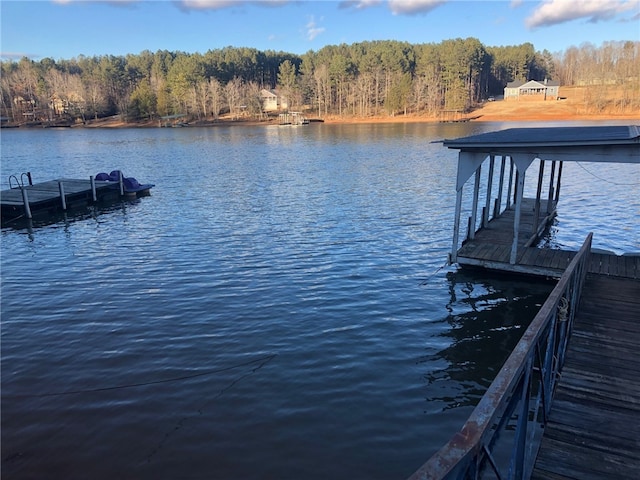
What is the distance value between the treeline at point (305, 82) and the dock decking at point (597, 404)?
352 feet

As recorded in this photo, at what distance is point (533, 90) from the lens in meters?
121

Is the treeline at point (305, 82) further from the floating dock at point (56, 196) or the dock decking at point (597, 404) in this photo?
the dock decking at point (597, 404)

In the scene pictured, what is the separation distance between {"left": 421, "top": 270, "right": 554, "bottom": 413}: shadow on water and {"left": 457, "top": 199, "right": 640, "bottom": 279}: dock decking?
578 millimetres

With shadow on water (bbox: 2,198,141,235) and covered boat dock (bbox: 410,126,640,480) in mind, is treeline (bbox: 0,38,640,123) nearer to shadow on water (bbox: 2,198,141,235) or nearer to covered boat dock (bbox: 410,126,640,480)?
shadow on water (bbox: 2,198,141,235)

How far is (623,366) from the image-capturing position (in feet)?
20.5

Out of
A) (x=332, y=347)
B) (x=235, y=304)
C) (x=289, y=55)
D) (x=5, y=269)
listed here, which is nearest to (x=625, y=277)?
(x=332, y=347)

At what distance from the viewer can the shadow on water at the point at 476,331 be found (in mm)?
8484

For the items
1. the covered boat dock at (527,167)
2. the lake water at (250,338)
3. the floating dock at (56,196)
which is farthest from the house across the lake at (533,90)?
the covered boat dock at (527,167)

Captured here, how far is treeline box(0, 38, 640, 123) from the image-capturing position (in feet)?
374

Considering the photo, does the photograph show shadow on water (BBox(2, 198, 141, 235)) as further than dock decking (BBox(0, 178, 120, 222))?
No

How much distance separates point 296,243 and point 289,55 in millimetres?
152251

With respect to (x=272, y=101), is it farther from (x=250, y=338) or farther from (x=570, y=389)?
(x=570, y=389)

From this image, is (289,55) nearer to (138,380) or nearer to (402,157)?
(402,157)

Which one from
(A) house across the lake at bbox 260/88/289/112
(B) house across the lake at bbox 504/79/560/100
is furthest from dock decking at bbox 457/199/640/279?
(A) house across the lake at bbox 260/88/289/112
